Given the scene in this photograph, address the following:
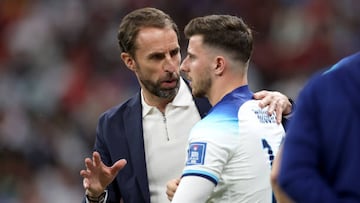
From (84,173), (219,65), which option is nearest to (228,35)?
(219,65)

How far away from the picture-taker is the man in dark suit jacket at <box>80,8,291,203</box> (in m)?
4.21

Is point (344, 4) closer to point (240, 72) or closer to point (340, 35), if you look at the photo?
point (340, 35)

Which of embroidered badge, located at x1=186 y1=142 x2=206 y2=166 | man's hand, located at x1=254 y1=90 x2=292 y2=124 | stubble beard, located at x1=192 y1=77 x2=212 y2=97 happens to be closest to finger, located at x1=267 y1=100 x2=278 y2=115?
man's hand, located at x1=254 y1=90 x2=292 y2=124

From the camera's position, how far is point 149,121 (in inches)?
171

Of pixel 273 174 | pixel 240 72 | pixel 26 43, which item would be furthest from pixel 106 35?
pixel 273 174

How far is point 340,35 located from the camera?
8.64m

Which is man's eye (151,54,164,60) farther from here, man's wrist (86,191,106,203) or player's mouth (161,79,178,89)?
man's wrist (86,191,106,203)

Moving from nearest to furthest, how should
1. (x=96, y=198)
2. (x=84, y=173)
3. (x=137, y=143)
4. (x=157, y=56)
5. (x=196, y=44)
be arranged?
(x=196, y=44), (x=84, y=173), (x=96, y=198), (x=137, y=143), (x=157, y=56)

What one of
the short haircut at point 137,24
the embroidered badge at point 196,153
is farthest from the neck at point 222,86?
the short haircut at point 137,24

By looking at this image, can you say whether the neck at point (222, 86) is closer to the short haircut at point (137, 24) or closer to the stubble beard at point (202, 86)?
the stubble beard at point (202, 86)

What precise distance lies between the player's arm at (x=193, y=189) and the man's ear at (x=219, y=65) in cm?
52

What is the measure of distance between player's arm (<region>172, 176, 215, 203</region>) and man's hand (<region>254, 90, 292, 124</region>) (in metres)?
0.50

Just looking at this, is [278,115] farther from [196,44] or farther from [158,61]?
[158,61]

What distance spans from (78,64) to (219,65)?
5.41 metres
